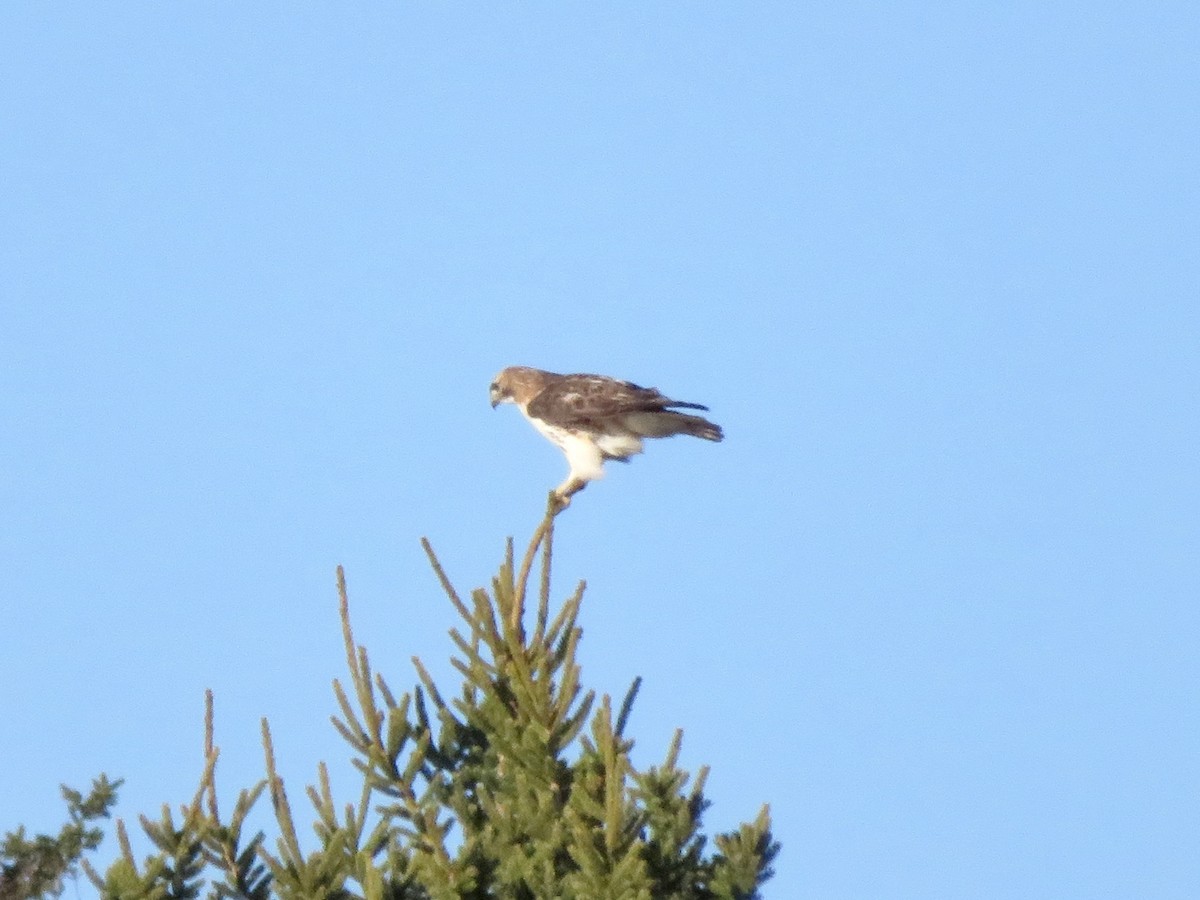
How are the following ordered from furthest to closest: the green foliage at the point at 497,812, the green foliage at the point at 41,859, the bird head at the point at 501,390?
the bird head at the point at 501,390 → the green foliage at the point at 41,859 → the green foliage at the point at 497,812

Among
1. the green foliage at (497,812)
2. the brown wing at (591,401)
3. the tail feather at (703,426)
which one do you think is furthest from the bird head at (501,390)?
the green foliage at (497,812)

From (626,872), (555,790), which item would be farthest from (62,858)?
(626,872)

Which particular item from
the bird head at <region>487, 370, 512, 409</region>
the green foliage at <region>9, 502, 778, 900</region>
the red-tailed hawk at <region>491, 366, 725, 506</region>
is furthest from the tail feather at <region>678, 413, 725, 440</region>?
the green foliage at <region>9, 502, 778, 900</region>

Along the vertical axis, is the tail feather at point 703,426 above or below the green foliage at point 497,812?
above

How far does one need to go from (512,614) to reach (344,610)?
559mm

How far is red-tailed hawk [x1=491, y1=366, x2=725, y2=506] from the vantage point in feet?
35.7

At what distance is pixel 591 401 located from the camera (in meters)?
11.2

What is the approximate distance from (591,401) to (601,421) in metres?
0.20

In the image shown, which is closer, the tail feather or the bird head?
the tail feather

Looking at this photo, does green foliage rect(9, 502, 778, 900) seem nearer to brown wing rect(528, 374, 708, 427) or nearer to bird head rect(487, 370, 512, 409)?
brown wing rect(528, 374, 708, 427)

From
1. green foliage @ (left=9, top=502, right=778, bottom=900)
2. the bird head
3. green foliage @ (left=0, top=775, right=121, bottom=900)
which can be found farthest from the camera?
the bird head

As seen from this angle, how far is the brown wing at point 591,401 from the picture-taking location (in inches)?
424

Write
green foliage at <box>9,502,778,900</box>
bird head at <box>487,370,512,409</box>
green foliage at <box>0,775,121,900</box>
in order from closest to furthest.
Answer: green foliage at <box>9,502,778,900</box> → green foliage at <box>0,775,121,900</box> → bird head at <box>487,370,512,409</box>

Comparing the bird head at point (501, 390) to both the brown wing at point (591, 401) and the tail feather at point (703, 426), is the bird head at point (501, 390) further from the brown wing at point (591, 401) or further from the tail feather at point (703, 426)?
the tail feather at point (703, 426)
